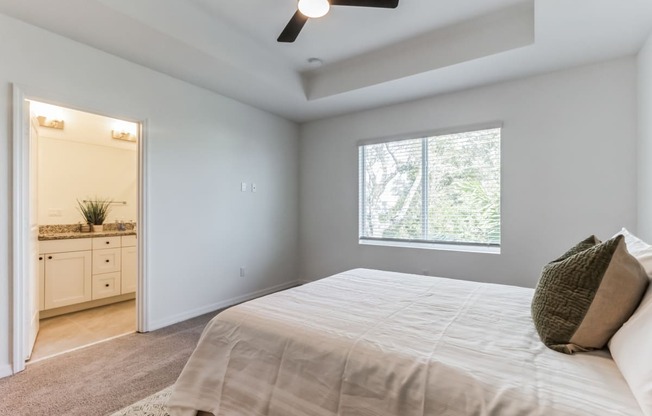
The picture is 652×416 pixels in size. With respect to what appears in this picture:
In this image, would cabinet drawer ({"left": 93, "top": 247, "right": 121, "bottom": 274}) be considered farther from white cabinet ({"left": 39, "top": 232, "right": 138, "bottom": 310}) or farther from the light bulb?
the light bulb

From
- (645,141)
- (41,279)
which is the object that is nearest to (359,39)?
(645,141)

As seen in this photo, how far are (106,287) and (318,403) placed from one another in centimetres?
372

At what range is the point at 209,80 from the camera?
3293 mm

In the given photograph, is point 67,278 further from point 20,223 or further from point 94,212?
point 20,223

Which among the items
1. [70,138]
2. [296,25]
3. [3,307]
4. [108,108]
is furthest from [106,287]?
[296,25]

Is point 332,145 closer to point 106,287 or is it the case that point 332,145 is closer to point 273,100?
point 273,100

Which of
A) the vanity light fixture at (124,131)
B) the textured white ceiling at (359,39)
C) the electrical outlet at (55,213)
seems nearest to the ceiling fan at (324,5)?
the textured white ceiling at (359,39)

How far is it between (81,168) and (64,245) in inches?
50.3

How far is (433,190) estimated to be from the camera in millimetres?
3768

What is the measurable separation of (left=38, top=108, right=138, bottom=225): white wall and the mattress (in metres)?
3.07

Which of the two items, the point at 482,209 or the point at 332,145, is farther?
the point at 332,145

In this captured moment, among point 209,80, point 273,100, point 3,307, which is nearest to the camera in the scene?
point 3,307

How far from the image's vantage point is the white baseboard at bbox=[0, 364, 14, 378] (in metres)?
2.18

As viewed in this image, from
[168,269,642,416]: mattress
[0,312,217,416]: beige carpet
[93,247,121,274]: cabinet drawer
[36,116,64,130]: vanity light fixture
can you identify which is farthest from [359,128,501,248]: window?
[36,116,64,130]: vanity light fixture
